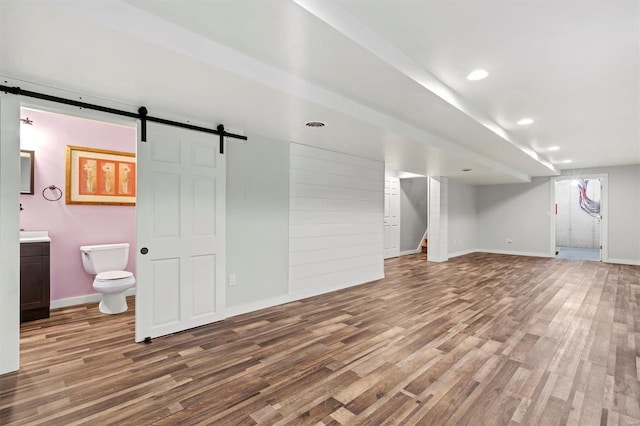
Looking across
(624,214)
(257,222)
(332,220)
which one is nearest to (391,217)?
(332,220)

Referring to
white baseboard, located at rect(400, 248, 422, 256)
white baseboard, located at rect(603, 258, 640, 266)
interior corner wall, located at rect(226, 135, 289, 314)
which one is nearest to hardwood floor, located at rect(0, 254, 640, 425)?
interior corner wall, located at rect(226, 135, 289, 314)

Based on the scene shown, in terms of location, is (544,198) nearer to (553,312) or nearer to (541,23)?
(553,312)

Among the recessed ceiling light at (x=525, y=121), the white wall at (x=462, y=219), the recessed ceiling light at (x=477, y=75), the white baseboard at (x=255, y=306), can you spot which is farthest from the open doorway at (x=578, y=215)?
the white baseboard at (x=255, y=306)

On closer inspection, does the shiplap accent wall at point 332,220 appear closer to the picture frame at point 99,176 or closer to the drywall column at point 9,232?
the picture frame at point 99,176

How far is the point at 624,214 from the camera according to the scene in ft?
25.0

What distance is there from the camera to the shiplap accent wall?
4414mm

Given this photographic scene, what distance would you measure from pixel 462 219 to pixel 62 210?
9.03 meters

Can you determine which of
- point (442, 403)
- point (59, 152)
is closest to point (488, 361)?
point (442, 403)

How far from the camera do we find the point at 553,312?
3900 mm

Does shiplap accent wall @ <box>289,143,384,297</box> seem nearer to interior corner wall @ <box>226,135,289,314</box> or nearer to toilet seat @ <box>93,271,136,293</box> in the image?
interior corner wall @ <box>226,135,289,314</box>

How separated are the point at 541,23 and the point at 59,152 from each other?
511 centimetres

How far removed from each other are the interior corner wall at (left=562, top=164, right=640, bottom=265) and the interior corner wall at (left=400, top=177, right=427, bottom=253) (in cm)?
438

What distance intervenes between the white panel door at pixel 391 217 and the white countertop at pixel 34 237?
263 inches

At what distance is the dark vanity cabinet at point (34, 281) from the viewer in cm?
341
